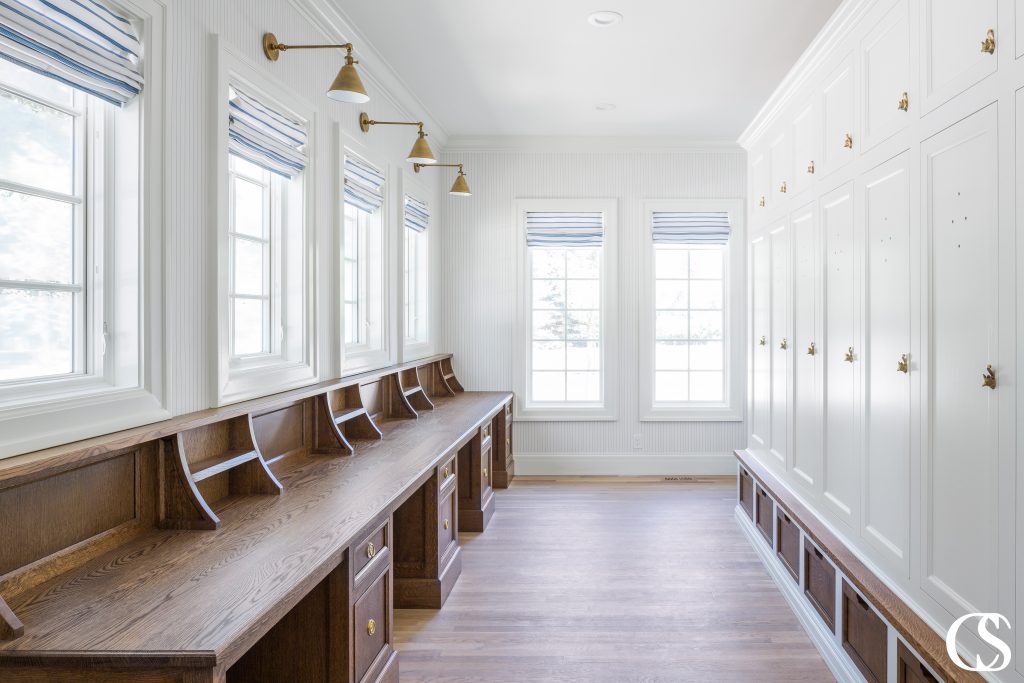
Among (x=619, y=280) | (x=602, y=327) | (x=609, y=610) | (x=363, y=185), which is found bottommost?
(x=609, y=610)

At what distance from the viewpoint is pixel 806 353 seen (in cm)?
318

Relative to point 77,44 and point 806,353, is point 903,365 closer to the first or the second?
point 806,353

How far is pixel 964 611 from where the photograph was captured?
5.77 feet

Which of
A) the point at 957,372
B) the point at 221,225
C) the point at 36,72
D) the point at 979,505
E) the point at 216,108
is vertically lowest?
the point at 979,505

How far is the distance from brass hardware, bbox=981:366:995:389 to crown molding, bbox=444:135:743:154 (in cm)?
435

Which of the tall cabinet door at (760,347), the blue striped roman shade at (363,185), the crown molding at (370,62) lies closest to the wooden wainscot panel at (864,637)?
the tall cabinet door at (760,347)

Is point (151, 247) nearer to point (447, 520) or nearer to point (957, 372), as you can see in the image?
point (447, 520)

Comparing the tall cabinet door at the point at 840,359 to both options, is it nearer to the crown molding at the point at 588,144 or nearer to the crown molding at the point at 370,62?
the crown molding at the point at 370,62

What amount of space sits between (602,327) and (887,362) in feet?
11.4

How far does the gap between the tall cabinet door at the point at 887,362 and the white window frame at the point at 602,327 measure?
3.23 m

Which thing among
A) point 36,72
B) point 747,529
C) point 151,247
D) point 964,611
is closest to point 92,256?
point 151,247

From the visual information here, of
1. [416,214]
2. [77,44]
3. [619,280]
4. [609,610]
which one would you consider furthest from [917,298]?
[619,280]

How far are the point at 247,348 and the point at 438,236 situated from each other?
316 cm

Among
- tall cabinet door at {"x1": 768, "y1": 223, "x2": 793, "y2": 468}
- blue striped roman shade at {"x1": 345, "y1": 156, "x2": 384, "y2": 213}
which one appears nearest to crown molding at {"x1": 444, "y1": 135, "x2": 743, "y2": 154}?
blue striped roman shade at {"x1": 345, "y1": 156, "x2": 384, "y2": 213}
